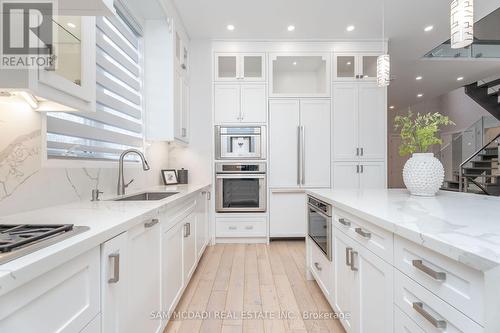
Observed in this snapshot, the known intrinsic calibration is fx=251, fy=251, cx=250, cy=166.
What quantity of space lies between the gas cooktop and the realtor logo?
0.57 m

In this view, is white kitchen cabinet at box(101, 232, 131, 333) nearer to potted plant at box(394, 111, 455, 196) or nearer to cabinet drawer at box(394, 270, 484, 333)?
Result: cabinet drawer at box(394, 270, 484, 333)

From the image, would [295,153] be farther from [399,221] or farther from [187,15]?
[399,221]

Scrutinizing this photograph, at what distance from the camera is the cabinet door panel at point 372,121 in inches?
146

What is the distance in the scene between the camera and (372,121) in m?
3.73

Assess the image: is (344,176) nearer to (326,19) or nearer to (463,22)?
(326,19)

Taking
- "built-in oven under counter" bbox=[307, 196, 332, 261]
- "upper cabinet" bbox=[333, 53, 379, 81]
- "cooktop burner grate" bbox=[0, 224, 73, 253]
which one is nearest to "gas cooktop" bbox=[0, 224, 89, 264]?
"cooktop burner grate" bbox=[0, 224, 73, 253]

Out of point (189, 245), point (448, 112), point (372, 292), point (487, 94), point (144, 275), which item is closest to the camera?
point (372, 292)

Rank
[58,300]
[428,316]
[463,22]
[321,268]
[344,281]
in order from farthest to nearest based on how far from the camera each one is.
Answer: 1. [321,268]
2. [344,281]
3. [463,22]
4. [428,316]
5. [58,300]

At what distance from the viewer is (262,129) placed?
3.65m

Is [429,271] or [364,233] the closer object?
[429,271]

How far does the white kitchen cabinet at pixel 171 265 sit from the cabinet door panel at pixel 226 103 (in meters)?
1.99

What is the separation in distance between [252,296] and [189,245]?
2.34ft

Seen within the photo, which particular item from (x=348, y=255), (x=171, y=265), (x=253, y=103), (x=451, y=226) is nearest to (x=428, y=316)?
(x=451, y=226)

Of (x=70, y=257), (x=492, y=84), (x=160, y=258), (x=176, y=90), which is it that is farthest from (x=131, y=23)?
(x=492, y=84)
